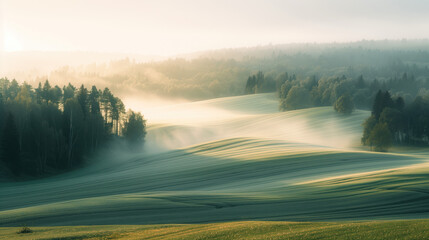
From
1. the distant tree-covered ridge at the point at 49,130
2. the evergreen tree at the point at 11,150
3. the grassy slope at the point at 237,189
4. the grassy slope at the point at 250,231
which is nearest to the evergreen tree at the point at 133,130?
the distant tree-covered ridge at the point at 49,130

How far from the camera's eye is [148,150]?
8588cm

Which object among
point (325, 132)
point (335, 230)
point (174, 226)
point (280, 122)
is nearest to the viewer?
point (335, 230)

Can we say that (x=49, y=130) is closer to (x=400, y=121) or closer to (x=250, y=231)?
(x=250, y=231)

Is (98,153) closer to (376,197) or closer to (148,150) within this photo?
(148,150)

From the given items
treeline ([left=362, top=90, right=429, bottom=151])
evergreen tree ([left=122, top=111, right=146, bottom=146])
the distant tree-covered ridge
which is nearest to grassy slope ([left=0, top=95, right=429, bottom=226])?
treeline ([left=362, top=90, right=429, bottom=151])

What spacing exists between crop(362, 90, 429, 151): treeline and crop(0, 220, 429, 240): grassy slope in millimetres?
49936

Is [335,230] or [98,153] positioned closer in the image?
[335,230]

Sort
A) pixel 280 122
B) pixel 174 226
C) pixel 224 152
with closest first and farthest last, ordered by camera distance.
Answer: pixel 174 226, pixel 224 152, pixel 280 122

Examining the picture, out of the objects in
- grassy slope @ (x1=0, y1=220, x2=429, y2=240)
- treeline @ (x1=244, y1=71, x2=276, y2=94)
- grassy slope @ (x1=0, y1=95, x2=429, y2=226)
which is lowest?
grassy slope @ (x1=0, y1=95, x2=429, y2=226)

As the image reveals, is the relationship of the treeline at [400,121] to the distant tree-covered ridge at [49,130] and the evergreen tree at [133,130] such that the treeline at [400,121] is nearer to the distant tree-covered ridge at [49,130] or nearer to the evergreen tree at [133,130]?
the evergreen tree at [133,130]

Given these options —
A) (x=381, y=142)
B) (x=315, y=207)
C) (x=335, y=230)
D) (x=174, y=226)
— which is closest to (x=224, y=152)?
(x=381, y=142)

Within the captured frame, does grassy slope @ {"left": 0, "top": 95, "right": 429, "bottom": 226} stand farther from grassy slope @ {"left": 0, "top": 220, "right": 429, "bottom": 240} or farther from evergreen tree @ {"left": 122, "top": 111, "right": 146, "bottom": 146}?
evergreen tree @ {"left": 122, "top": 111, "right": 146, "bottom": 146}

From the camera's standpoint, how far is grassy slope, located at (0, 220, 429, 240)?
17.7 metres

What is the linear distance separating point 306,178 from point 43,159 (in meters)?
45.3
